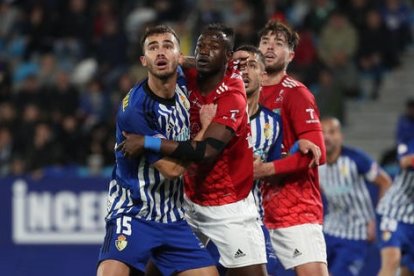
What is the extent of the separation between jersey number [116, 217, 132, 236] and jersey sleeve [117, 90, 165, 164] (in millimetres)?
436

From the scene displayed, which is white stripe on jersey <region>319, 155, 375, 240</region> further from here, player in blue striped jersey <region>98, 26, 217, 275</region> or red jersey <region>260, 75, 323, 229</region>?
player in blue striped jersey <region>98, 26, 217, 275</region>

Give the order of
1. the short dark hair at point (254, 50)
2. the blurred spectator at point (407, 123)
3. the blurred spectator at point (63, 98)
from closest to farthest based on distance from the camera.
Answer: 1. the short dark hair at point (254, 50)
2. the blurred spectator at point (407, 123)
3. the blurred spectator at point (63, 98)

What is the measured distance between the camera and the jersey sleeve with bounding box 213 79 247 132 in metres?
7.39

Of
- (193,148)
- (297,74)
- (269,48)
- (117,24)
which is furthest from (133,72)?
(193,148)

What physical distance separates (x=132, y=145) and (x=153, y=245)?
0.69 m

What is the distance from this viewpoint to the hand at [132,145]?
23.3 feet

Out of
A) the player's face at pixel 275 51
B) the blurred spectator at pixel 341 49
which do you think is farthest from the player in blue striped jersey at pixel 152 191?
the blurred spectator at pixel 341 49

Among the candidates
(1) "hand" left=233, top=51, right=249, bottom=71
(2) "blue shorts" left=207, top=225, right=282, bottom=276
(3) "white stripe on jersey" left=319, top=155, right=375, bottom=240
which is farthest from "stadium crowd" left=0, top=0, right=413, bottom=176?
(1) "hand" left=233, top=51, right=249, bottom=71

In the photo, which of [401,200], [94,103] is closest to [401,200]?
[401,200]

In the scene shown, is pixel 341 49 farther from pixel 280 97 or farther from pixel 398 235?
pixel 280 97

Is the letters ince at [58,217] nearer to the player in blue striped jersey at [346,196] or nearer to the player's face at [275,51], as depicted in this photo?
the player in blue striped jersey at [346,196]

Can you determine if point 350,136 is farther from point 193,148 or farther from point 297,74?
point 193,148

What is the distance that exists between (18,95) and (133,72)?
5.89 feet

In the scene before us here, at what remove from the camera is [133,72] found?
17.1 meters
